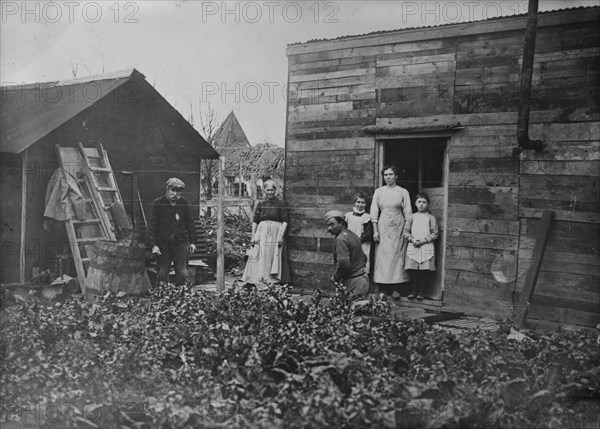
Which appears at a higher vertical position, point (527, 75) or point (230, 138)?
point (230, 138)

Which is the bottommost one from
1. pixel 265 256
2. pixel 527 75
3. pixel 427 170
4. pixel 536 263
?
pixel 265 256

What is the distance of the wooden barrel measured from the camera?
8414 millimetres

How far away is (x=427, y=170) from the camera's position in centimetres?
963

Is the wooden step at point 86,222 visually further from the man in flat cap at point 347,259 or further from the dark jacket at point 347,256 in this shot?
the dark jacket at point 347,256

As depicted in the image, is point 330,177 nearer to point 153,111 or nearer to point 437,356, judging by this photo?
point 153,111

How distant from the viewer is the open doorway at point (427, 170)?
877 centimetres

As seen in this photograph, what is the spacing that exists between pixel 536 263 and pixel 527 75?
7.27ft

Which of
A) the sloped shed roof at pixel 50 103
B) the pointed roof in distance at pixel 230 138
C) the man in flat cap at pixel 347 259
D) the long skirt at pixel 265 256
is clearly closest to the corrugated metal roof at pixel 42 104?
the sloped shed roof at pixel 50 103

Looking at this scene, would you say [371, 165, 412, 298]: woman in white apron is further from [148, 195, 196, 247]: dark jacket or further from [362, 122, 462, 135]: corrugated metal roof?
[148, 195, 196, 247]: dark jacket

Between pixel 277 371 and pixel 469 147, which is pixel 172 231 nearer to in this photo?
pixel 469 147

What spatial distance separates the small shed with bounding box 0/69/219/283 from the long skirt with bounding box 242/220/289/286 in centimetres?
285

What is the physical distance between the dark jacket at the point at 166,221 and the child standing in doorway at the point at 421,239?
3300 millimetres

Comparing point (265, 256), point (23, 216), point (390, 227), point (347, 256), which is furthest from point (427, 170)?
point (23, 216)

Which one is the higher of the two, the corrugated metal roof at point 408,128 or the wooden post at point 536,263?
the corrugated metal roof at point 408,128
